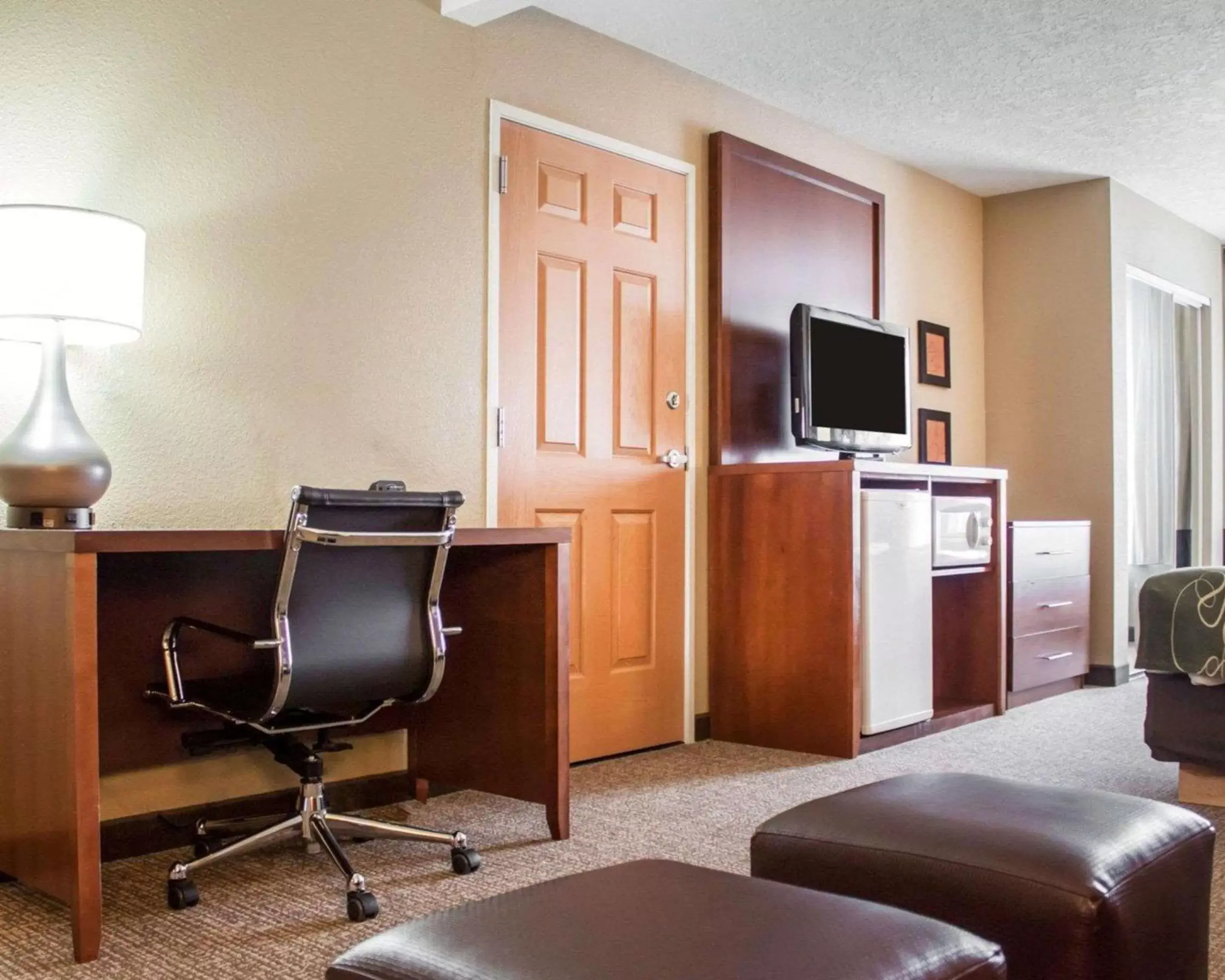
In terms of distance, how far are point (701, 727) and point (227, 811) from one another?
5.74 feet

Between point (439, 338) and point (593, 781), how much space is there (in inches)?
51.4

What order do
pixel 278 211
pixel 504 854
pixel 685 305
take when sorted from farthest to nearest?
pixel 685 305 < pixel 278 211 < pixel 504 854

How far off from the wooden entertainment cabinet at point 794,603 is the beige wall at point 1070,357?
1.38 meters

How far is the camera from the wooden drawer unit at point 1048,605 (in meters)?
4.70

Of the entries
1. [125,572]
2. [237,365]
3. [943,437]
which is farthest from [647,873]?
[943,437]

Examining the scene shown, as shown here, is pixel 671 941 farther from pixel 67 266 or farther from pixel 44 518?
pixel 67 266

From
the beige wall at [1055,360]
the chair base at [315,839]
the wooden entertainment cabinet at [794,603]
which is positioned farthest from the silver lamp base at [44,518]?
the beige wall at [1055,360]

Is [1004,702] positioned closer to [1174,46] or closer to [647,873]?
[1174,46]

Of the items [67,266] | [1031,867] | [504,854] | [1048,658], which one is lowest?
[504,854]

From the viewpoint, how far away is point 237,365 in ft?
9.10

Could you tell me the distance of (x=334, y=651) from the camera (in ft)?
7.43

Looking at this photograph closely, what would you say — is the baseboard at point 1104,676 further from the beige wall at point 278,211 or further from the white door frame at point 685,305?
the beige wall at point 278,211

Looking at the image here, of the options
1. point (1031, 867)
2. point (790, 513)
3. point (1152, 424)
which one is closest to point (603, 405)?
point (790, 513)

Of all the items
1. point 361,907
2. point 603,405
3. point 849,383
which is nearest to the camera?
point 361,907
